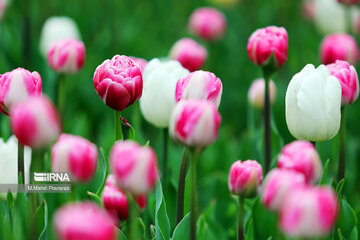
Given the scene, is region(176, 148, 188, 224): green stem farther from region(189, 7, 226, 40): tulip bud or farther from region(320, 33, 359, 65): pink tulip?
region(189, 7, 226, 40): tulip bud

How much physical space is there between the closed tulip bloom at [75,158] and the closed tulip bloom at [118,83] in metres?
0.34

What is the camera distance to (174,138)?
3.18 ft

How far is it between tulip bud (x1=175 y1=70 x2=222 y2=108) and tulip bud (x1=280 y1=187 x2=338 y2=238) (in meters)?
0.44

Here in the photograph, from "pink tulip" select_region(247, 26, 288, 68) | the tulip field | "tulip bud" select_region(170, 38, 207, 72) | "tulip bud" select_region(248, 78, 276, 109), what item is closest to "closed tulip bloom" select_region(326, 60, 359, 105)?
the tulip field

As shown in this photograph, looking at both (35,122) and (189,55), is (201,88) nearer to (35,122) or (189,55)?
(35,122)

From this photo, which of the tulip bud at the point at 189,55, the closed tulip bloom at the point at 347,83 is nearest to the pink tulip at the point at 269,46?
the closed tulip bloom at the point at 347,83

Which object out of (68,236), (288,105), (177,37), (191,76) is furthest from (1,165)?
(177,37)

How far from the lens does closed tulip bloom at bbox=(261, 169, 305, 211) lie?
0.80m

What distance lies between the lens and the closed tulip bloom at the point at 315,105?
121 centimetres

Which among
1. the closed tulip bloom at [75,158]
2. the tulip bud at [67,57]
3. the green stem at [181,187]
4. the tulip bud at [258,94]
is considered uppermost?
the tulip bud at [67,57]

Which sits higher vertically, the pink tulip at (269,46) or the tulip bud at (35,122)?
the pink tulip at (269,46)

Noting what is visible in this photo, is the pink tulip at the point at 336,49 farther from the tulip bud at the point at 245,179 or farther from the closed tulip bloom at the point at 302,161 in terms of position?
the closed tulip bloom at the point at 302,161

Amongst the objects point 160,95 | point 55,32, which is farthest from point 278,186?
point 55,32

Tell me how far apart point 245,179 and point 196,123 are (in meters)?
0.24
